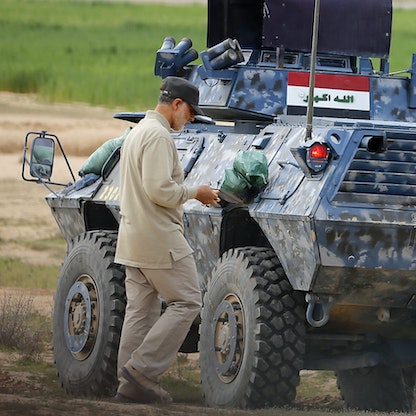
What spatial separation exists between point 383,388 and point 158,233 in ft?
8.27

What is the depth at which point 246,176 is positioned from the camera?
11.0 meters

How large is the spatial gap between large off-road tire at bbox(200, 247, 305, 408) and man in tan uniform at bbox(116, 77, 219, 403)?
36cm

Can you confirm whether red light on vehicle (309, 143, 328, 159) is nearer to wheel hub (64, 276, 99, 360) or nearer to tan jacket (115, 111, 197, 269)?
tan jacket (115, 111, 197, 269)

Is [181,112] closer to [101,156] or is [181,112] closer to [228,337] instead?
[228,337]

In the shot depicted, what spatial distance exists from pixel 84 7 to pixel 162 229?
47.4 m

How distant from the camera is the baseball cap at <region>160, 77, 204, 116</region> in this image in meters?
10.8

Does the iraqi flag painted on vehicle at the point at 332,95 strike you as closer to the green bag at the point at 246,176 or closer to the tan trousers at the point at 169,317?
the green bag at the point at 246,176

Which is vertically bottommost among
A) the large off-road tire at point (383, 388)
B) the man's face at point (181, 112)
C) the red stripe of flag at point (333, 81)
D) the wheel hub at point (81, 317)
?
the large off-road tire at point (383, 388)

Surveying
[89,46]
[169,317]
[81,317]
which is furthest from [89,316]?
[89,46]

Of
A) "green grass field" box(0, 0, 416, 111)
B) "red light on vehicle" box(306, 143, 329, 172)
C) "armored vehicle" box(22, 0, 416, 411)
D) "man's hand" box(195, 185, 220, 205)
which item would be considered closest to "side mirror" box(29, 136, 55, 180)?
"armored vehicle" box(22, 0, 416, 411)

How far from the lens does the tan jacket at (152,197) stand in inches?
413

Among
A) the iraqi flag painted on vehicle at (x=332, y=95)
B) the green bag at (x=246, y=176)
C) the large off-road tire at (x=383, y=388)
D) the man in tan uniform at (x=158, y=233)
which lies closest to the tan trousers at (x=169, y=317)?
the man in tan uniform at (x=158, y=233)

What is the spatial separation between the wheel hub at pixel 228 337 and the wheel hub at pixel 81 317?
1311 millimetres

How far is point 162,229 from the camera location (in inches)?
418
